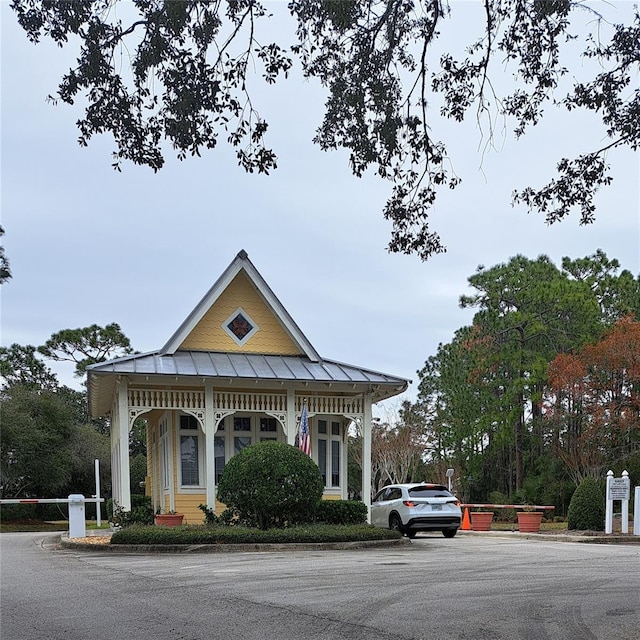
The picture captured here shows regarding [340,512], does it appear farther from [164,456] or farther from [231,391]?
→ [164,456]

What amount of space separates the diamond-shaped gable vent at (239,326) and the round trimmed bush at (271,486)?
20.3 ft

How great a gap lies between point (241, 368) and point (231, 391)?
69cm

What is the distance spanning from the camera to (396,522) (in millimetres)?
23375

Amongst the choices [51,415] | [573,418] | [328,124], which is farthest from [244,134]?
[51,415]

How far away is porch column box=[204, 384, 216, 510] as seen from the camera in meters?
22.5

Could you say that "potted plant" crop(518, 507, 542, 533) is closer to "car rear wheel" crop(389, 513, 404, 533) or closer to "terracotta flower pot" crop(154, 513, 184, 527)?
"car rear wheel" crop(389, 513, 404, 533)

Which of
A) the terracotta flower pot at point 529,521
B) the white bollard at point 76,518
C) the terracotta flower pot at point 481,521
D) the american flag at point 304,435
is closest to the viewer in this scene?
the white bollard at point 76,518

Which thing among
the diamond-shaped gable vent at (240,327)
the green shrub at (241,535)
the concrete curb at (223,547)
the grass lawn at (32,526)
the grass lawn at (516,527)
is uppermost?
the diamond-shaped gable vent at (240,327)

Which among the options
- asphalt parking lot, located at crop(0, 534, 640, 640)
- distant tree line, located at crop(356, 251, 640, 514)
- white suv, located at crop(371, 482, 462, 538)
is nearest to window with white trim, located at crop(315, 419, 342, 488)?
white suv, located at crop(371, 482, 462, 538)

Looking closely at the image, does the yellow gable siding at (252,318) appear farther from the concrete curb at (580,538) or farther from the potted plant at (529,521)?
the concrete curb at (580,538)

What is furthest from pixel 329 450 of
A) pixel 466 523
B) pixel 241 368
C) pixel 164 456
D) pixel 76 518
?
pixel 76 518

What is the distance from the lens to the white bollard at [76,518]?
68.5ft

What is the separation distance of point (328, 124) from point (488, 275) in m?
33.6

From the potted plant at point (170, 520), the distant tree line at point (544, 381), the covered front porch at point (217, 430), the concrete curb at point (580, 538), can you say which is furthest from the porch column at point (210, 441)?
the distant tree line at point (544, 381)
